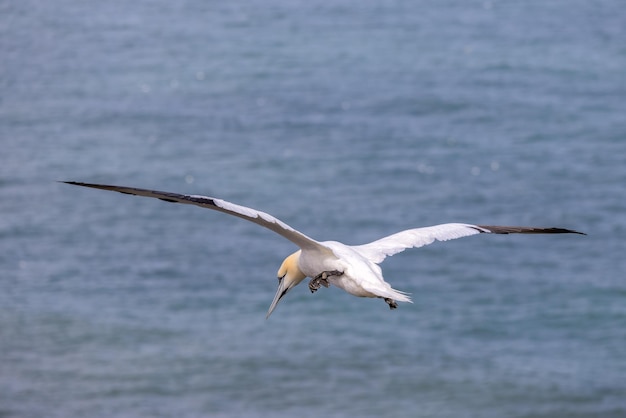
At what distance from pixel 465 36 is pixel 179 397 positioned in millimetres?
25415

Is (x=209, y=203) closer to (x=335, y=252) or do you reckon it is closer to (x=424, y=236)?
(x=335, y=252)

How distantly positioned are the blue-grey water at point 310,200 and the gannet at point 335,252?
55.2ft

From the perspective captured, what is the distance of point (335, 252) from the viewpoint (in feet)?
52.7

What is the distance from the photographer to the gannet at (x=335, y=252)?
14.6 m

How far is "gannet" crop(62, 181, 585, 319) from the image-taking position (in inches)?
575

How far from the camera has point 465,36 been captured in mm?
56625

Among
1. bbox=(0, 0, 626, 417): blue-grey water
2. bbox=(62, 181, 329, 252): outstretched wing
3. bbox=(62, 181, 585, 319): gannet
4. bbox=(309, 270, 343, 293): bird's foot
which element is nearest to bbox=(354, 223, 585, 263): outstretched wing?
bbox=(62, 181, 585, 319): gannet

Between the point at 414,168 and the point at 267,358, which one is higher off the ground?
the point at 414,168

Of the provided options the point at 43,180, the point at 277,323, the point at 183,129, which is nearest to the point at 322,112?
the point at 183,129

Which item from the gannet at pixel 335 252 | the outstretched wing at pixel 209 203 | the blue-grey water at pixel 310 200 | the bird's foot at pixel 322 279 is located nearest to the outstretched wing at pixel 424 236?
the gannet at pixel 335 252

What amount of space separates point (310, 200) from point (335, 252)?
28.8 m

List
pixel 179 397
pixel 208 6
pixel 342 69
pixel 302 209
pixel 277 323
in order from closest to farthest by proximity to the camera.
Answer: pixel 179 397 → pixel 277 323 → pixel 302 209 → pixel 342 69 → pixel 208 6

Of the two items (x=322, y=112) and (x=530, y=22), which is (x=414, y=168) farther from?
(x=530, y=22)

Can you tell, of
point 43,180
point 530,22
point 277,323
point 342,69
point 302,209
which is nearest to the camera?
point 277,323
